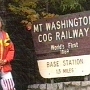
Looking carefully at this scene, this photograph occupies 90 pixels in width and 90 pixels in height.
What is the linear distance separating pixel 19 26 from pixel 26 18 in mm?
503

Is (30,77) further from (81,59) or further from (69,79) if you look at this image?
(81,59)

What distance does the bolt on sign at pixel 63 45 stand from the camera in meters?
7.64

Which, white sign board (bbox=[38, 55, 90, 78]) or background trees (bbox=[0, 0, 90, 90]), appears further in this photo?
background trees (bbox=[0, 0, 90, 90])

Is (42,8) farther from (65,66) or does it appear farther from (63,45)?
(65,66)

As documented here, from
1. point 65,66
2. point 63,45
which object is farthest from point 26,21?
point 65,66

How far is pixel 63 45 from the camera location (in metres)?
7.82

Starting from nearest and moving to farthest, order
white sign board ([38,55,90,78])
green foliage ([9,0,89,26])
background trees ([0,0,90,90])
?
white sign board ([38,55,90,78]) → green foliage ([9,0,89,26]) → background trees ([0,0,90,90])

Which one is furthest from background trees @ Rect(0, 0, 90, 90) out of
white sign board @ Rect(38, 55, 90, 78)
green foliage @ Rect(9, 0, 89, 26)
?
white sign board @ Rect(38, 55, 90, 78)

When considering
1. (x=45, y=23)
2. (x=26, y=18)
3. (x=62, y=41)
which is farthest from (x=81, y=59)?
(x=26, y=18)

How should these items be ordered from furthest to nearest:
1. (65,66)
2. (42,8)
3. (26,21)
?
(42,8)
(26,21)
(65,66)

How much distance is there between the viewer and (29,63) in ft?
29.3

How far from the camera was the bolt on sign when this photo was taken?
764cm

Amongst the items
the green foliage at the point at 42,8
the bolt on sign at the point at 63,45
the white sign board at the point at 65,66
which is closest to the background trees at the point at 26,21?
the green foliage at the point at 42,8

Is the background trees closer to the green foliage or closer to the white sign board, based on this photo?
the green foliage
